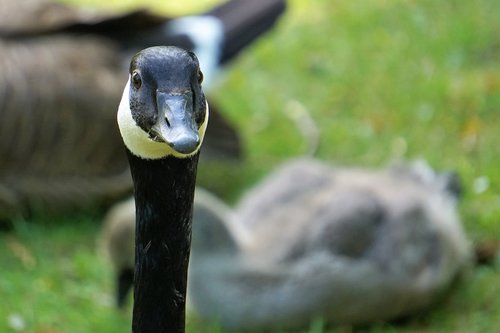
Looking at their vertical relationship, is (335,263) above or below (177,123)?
above

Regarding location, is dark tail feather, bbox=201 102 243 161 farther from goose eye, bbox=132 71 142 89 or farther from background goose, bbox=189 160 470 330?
goose eye, bbox=132 71 142 89

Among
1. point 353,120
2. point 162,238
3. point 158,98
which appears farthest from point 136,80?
point 353,120

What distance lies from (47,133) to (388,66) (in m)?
2.09

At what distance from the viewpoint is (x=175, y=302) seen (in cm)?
248

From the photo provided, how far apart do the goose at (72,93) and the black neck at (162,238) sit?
243cm

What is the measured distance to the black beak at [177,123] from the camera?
6.90 ft

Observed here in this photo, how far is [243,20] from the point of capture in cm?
529

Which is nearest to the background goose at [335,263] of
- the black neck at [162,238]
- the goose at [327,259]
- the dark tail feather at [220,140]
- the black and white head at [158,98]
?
the goose at [327,259]

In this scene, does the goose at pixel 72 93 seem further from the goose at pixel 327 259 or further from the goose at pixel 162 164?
the goose at pixel 162 164

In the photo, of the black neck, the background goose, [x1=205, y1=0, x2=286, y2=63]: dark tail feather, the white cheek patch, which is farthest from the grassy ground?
the white cheek patch

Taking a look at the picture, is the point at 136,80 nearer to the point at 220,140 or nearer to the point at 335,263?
the point at 335,263

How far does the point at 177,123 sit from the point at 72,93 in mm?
2760

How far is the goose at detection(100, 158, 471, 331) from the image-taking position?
4020 mm

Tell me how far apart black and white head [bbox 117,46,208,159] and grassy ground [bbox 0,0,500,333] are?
1.88 metres
